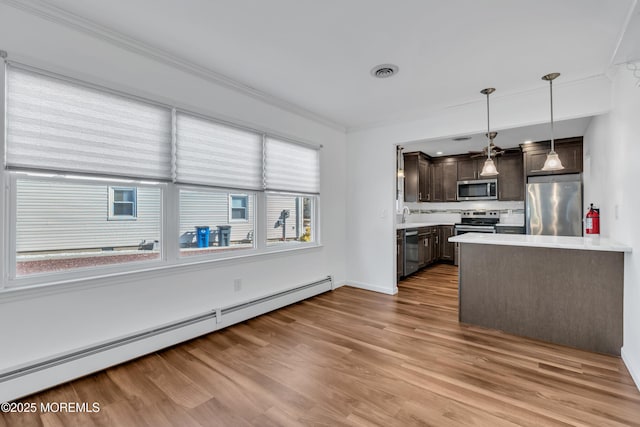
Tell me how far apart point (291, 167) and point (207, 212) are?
1.28 metres

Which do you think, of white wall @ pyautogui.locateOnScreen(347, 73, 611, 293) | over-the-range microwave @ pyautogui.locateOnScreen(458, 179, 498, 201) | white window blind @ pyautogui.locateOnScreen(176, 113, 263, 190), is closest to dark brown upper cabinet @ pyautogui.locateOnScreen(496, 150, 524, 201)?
over-the-range microwave @ pyautogui.locateOnScreen(458, 179, 498, 201)

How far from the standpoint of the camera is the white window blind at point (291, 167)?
11.7ft

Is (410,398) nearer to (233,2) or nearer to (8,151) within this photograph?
(233,2)

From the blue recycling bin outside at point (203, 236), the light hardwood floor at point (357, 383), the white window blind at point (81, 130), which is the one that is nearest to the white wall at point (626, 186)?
the light hardwood floor at point (357, 383)

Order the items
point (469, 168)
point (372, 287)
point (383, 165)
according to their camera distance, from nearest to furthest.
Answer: point (383, 165)
point (372, 287)
point (469, 168)

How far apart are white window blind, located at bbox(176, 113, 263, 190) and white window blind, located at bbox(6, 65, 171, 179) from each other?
0.15 meters

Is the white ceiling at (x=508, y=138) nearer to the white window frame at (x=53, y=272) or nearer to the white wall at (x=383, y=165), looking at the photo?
the white wall at (x=383, y=165)

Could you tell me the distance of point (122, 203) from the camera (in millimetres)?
2416

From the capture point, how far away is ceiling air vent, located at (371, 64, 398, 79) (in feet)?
8.91

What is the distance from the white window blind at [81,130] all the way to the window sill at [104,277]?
76 cm

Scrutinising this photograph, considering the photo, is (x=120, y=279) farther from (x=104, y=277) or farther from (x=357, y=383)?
(x=357, y=383)

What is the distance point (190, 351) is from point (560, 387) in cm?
278

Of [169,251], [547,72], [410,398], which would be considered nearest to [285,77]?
[169,251]

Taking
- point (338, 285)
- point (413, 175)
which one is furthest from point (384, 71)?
point (413, 175)
